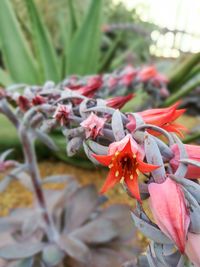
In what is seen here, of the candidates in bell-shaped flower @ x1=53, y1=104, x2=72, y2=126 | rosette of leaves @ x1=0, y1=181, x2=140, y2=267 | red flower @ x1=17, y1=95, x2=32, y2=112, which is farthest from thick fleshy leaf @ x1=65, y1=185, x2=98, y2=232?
bell-shaped flower @ x1=53, y1=104, x2=72, y2=126

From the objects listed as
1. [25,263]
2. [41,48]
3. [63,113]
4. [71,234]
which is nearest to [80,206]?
[71,234]

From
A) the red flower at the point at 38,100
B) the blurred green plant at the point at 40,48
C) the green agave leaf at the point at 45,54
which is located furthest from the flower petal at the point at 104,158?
the green agave leaf at the point at 45,54

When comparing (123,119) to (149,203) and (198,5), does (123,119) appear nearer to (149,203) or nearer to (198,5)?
(149,203)

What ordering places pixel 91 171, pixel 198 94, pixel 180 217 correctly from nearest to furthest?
pixel 180 217
pixel 91 171
pixel 198 94

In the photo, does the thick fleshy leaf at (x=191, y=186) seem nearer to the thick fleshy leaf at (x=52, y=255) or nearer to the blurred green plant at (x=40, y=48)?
the thick fleshy leaf at (x=52, y=255)

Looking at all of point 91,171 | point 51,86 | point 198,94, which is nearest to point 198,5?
point 198,94

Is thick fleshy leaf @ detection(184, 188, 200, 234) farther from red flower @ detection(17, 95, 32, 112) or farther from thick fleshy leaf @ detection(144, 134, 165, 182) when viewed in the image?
red flower @ detection(17, 95, 32, 112)
